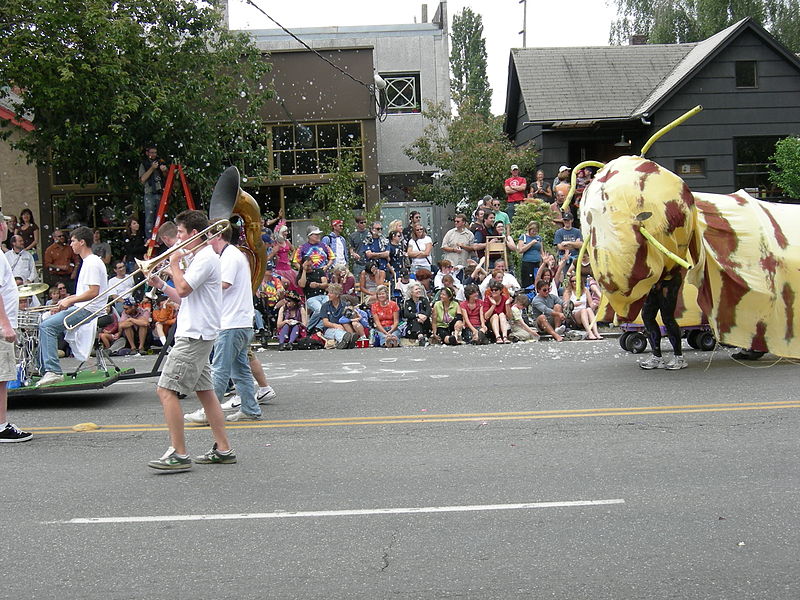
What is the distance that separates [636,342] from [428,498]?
795 centimetres

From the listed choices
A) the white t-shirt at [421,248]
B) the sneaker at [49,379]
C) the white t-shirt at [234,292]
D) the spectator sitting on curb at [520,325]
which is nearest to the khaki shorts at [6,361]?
the sneaker at [49,379]

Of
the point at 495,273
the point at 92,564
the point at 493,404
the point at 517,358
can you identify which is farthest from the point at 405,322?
the point at 92,564

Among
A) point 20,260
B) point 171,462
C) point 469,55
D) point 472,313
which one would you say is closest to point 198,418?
point 171,462

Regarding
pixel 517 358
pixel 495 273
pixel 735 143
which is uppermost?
pixel 735 143

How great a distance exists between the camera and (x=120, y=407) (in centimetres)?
1009

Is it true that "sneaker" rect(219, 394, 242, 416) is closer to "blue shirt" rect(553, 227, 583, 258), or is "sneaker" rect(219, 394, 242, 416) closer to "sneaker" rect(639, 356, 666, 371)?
"sneaker" rect(639, 356, 666, 371)

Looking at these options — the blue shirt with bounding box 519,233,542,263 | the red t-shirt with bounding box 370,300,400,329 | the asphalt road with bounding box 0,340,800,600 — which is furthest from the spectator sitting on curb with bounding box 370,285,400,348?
the asphalt road with bounding box 0,340,800,600

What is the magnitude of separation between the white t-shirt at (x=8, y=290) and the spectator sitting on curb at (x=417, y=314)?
8844mm

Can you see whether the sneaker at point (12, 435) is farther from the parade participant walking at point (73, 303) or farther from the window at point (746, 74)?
the window at point (746, 74)

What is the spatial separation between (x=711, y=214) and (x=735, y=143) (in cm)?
1509

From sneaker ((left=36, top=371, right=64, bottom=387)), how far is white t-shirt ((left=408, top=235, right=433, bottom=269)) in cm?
976

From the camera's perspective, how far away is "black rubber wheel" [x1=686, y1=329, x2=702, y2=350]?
45.3 feet

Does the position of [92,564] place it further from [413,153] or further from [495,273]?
[413,153]

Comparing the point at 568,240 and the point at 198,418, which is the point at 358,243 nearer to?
the point at 568,240
